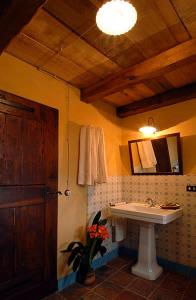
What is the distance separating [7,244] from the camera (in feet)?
5.69

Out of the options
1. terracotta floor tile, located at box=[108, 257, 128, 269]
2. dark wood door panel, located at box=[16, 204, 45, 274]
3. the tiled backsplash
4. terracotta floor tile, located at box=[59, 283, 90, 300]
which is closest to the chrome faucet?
the tiled backsplash

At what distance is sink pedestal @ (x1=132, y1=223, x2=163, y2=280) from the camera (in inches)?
94.7

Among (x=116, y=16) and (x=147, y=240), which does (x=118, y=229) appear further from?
(x=116, y=16)

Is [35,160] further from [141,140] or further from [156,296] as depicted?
[156,296]

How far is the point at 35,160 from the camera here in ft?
6.50

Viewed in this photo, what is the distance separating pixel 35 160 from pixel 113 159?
1.41 meters

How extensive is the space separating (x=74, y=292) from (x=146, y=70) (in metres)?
2.40

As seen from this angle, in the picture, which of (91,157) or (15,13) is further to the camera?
(91,157)

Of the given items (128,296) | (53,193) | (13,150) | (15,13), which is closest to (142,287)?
(128,296)

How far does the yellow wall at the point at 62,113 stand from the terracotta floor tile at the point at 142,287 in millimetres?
810

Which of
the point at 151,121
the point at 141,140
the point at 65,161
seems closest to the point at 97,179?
the point at 65,161

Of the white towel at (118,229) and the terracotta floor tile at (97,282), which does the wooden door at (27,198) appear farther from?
the white towel at (118,229)

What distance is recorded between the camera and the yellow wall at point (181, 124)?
99.7 inches

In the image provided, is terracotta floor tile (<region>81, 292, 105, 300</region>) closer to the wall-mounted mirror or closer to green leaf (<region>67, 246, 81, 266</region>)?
green leaf (<region>67, 246, 81, 266</region>)
